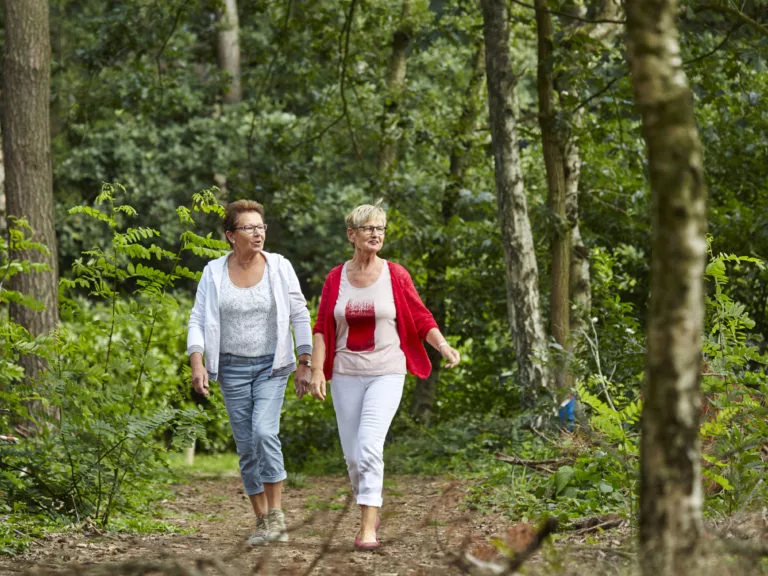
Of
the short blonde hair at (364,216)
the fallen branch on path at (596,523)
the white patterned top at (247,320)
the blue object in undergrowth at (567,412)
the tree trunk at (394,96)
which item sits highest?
the tree trunk at (394,96)

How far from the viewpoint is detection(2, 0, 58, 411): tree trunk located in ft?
30.4

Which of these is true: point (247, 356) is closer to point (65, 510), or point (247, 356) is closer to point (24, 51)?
point (65, 510)

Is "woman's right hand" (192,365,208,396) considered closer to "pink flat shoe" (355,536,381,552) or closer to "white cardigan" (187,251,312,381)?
"white cardigan" (187,251,312,381)

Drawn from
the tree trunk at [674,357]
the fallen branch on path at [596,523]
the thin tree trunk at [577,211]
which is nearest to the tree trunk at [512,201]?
the thin tree trunk at [577,211]

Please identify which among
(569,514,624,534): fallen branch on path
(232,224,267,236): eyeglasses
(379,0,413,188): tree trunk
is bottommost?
(569,514,624,534): fallen branch on path

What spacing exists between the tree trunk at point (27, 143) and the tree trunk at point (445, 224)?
5.89 meters

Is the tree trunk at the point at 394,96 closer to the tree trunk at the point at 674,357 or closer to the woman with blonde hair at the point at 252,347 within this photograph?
the woman with blonde hair at the point at 252,347

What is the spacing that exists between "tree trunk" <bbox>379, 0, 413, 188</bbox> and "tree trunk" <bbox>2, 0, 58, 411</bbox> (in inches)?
213

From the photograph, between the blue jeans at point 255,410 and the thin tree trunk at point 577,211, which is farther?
the thin tree trunk at point 577,211

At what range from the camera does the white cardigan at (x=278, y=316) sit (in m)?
A: 6.39

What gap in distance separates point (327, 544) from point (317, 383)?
9.80ft

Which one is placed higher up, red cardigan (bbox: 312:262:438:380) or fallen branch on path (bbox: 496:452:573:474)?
red cardigan (bbox: 312:262:438:380)

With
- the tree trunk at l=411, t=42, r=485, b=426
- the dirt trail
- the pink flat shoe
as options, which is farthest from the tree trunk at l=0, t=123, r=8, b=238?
the tree trunk at l=411, t=42, r=485, b=426

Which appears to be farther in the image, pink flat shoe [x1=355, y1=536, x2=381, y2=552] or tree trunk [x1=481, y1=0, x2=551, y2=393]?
tree trunk [x1=481, y1=0, x2=551, y2=393]
